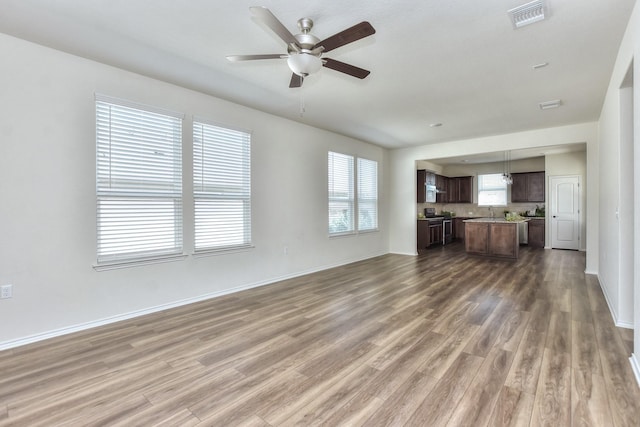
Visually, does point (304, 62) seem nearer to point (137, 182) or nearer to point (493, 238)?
point (137, 182)

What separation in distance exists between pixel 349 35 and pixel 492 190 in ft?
31.8

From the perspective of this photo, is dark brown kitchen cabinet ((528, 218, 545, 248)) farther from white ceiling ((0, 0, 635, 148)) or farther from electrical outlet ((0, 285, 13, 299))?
electrical outlet ((0, 285, 13, 299))

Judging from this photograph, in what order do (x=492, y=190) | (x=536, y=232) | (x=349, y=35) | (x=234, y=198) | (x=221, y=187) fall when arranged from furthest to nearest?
(x=492, y=190) < (x=536, y=232) < (x=234, y=198) < (x=221, y=187) < (x=349, y=35)

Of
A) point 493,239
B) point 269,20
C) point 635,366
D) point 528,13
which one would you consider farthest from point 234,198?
point 493,239

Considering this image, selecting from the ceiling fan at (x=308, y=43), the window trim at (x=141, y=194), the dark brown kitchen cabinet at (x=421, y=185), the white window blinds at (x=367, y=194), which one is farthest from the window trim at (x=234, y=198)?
the dark brown kitchen cabinet at (x=421, y=185)

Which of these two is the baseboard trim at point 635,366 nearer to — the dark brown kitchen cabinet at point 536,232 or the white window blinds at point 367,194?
the white window blinds at point 367,194

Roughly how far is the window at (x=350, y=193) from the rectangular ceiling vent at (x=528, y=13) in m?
3.99

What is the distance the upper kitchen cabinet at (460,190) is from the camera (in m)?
10.4

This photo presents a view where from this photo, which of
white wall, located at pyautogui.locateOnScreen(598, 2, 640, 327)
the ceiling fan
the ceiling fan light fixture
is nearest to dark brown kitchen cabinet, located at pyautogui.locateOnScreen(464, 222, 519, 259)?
white wall, located at pyautogui.locateOnScreen(598, 2, 640, 327)

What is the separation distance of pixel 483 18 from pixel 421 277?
388 centimetres

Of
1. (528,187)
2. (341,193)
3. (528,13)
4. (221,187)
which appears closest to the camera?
(528,13)

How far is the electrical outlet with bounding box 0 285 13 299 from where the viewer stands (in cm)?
272

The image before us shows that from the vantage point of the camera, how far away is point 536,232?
8891 millimetres

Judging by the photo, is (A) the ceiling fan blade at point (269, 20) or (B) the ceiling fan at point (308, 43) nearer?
(A) the ceiling fan blade at point (269, 20)
